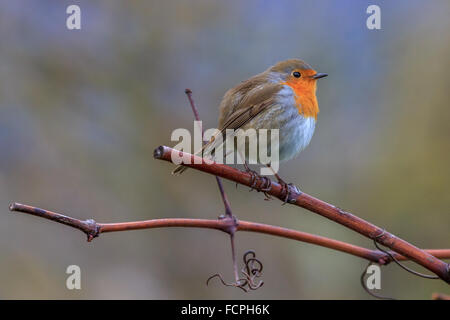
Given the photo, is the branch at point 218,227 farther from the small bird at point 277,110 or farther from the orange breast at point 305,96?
the orange breast at point 305,96

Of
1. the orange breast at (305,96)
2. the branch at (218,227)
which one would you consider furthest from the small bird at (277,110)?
the branch at (218,227)

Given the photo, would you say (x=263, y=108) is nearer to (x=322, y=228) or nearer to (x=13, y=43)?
(x=322, y=228)

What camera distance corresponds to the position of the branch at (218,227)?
126 centimetres

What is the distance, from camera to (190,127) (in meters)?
4.16

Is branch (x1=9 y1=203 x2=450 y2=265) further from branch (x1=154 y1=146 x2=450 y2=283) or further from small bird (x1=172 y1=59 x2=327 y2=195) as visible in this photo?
small bird (x1=172 y1=59 x2=327 y2=195)

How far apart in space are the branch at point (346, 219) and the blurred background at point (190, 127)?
7.33 feet

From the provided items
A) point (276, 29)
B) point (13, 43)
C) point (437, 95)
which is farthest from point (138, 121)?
point (437, 95)

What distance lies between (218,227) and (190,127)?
8.75 ft

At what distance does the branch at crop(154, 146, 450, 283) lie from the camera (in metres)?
1.32

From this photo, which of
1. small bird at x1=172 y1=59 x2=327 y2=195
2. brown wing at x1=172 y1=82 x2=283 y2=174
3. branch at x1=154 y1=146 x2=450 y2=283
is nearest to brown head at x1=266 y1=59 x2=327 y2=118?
small bird at x1=172 y1=59 x2=327 y2=195

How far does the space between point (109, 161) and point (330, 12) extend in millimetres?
2290

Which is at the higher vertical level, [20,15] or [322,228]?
[20,15]

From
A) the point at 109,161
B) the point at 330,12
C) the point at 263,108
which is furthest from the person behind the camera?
the point at 330,12

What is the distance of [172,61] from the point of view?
14.2ft
